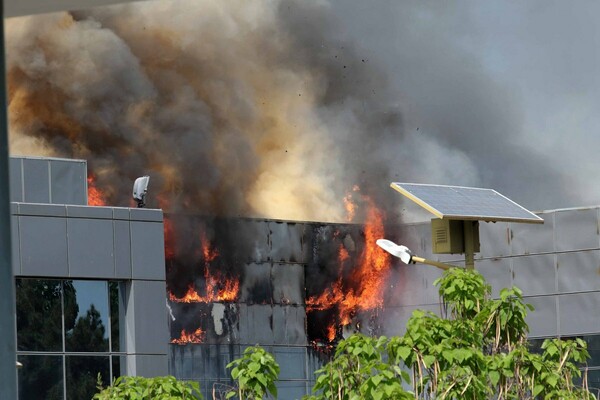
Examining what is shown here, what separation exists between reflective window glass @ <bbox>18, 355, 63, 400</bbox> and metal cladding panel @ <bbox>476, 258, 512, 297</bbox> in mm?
19832

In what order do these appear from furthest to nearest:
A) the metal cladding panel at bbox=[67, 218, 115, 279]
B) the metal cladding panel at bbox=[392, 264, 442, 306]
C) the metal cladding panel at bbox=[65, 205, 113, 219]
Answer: the metal cladding panel at bbox=[392, 264, 442, 306], the metal cladding panel at bbox=[65, 205, 113, 219], the metal cladding panel at bbox=[67, 218, 115, 279]

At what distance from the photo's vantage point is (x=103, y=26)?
215 feet

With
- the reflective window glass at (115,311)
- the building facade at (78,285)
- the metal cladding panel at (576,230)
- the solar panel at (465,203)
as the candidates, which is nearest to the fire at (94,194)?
the metal cladding panel at (576,230)

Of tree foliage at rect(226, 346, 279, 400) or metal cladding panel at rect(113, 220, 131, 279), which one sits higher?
metal cladding panel at rect(113, 220, 131, 279)

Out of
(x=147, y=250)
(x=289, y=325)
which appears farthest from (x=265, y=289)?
(x=147, y=250)

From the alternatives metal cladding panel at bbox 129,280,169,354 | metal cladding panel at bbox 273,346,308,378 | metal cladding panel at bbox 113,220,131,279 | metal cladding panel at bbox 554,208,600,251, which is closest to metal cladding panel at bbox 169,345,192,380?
metal cladding panel at bbox 273,346,308,378

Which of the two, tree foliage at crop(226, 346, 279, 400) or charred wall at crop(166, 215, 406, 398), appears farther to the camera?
charred wall at crop(166, 215, 406, 398)

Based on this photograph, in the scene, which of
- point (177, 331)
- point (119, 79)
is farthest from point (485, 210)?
point (119, 79)

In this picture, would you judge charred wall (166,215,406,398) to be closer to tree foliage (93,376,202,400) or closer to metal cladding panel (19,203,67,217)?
metal cladding panel (19,203,67,217)

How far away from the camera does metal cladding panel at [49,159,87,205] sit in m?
30.5

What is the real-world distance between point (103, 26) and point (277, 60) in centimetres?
914

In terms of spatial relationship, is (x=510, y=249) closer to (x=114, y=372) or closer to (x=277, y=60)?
(x=114, y=372)

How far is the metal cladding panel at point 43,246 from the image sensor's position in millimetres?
28750

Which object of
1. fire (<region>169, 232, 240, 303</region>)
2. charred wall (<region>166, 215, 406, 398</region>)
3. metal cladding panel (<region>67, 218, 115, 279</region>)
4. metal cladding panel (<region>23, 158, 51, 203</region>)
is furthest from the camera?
fire (<region>169, 232, 240, 303</region>)
